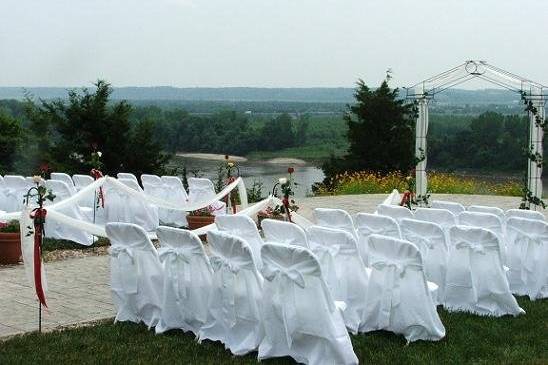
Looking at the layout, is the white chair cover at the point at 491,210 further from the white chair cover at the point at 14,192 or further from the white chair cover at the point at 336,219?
the white chair cover at the point at 14,192

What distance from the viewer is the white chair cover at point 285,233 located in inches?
303

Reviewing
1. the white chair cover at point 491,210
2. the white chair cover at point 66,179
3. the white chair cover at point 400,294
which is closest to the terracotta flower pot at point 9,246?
the white chair cover at point 66,179

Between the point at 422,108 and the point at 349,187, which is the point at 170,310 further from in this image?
the point at 349,187

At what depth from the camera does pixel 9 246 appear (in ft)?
33.9

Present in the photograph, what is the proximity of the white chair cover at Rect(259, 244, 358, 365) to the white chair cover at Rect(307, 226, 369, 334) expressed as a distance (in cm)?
125

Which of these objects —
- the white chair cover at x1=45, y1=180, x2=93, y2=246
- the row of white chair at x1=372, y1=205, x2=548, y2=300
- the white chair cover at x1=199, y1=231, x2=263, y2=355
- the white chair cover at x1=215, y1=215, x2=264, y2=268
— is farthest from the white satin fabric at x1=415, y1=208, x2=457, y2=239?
the white chair cover at x1=45, y1=180, x2=93, y2=246

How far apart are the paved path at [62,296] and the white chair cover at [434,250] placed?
3.13 m

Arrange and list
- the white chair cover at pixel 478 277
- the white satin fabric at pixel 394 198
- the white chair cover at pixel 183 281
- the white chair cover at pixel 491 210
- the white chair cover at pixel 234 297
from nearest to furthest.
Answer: the white chair cover at pixel 234 297 → the white chair cover at pixel 183 281 → the white chair cover at pixel 478 277 → the white chair cover at pixel 491 210 → the white satin fabric at pixel 394 198

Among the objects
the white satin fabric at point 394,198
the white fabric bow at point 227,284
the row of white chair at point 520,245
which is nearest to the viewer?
the white fabric bow at point 227,284

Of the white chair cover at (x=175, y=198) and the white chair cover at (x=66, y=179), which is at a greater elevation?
the white chair cover at (x=66, y=179)

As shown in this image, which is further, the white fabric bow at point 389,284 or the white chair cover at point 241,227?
the white chair cover at point 241,227

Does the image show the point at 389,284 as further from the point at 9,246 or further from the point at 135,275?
the point at 9,246

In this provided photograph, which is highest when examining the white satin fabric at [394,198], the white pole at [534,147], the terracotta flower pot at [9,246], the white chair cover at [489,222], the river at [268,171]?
the white pole at [534,147]

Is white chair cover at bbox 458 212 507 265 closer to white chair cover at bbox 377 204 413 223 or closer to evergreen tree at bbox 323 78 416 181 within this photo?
white chair cover at bbox 377 204 413 223
